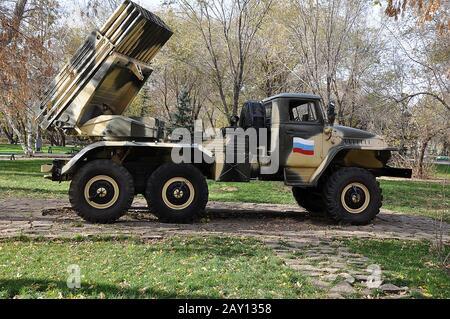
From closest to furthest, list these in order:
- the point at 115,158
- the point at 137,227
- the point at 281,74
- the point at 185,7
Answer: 1. the point at 137,227
2. the point at 115,158
3. the point at 185,7
4. the point at 281,74

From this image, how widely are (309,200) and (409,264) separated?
4.77 m

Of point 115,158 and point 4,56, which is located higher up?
point 4,56

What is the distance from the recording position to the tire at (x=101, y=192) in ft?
28.1

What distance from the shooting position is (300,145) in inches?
365

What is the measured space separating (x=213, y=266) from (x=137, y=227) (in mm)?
2900

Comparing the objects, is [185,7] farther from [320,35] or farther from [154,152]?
[154,152]

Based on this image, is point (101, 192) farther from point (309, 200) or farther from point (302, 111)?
point (309, 200)

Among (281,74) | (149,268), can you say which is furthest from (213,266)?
(281,74)

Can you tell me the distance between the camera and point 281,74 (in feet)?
86.8

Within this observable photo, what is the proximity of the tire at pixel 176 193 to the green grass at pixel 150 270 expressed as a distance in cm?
168

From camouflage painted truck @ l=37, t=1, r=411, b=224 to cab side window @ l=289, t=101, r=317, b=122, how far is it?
0.02 meters

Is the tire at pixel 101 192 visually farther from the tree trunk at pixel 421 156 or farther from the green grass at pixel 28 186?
the tree trunk at pixel 421 156

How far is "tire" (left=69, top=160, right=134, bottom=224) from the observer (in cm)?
855

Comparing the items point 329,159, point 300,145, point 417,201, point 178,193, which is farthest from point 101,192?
point 417,201
